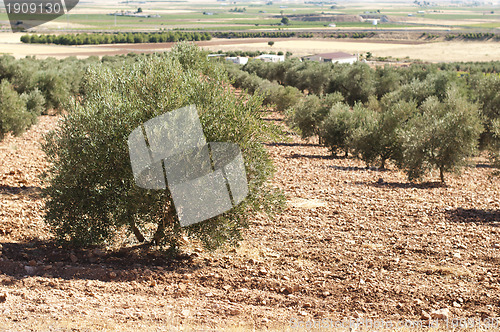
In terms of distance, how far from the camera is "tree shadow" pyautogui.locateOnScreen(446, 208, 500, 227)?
1697cm

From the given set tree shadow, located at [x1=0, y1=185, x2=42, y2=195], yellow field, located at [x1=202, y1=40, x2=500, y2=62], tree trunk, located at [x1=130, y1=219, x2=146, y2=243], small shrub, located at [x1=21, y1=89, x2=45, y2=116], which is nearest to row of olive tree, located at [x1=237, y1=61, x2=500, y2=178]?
tree trunk, located at [x1=130, y1=219, x2=146, y2=243]

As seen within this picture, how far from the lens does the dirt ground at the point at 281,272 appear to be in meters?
9.94

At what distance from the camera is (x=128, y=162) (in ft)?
41.3

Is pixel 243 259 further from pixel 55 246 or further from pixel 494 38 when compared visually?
pixel 494 38

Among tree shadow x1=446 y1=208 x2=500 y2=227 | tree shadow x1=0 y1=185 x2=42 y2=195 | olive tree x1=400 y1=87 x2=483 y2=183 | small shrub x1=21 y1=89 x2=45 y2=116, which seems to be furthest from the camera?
small shrub x1=21 y1=89 x2=45 y2=116

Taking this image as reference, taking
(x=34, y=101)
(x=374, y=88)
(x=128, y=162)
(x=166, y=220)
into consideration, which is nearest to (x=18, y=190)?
(x=128, y=162)

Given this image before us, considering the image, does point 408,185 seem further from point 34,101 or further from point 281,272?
point 34,101

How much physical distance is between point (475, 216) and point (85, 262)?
1278cm

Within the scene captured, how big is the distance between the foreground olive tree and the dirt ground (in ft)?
2.96

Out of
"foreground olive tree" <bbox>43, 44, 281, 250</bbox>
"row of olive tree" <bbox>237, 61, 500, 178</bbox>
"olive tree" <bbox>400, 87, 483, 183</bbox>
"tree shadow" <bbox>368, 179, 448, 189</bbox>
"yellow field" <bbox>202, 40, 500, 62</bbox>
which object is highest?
"foreground olive tree" <bbox>43, 44, 281, 250</bbox>

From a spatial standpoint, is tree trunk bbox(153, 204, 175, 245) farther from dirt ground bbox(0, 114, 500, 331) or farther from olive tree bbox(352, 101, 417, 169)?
olive tree bbox(352, 101, 417, 169)

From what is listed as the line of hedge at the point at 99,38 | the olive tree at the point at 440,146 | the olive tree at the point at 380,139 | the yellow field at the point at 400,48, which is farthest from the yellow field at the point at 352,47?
the olive tree at the point at 440,146

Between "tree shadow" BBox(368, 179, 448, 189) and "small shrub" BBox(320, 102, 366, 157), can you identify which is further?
"small shrub" BBox(320, 102, 366, 157)

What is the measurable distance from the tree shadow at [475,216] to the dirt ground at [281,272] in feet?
0.11
